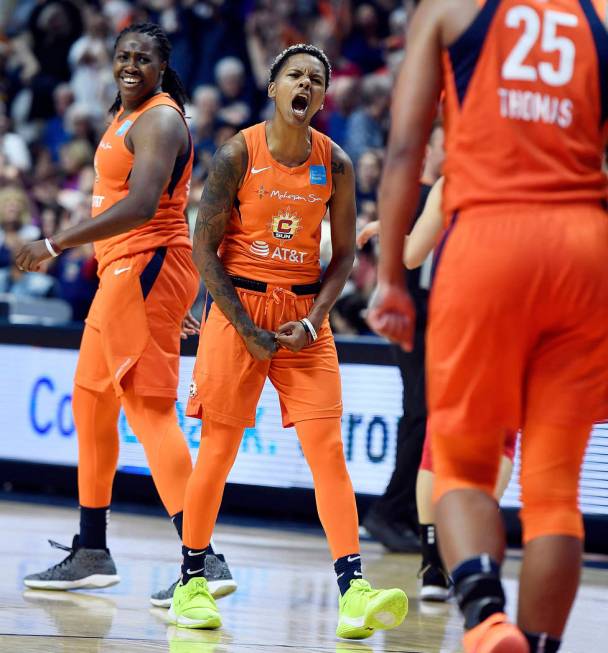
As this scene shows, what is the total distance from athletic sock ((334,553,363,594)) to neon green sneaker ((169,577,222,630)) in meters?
0.45

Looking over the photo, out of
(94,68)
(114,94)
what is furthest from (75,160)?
(94,68)

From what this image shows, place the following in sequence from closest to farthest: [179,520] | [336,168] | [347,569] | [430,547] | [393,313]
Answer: [393,313] → [347,569] → [336,168] → [179,520] → [430,547]

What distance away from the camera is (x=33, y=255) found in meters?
4.79

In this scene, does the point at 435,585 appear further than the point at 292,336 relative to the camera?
Yes

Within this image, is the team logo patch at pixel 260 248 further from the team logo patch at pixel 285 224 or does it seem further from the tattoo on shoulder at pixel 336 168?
the tattoo on shoulder at pixel 336 168

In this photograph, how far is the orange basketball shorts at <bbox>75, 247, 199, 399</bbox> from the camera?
4949mm

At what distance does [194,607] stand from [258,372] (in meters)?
0.84

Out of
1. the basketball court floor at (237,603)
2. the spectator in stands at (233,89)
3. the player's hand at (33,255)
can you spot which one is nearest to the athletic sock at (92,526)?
the basketball court floor at (237,603)

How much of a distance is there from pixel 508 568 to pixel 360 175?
4.34 metres

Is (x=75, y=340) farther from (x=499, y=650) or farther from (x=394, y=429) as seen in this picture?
(x=499, y=650)

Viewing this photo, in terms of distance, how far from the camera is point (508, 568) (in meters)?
6.55

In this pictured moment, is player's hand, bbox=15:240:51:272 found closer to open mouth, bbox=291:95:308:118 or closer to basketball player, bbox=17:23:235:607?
basketball player, bbox=17:23:235:607

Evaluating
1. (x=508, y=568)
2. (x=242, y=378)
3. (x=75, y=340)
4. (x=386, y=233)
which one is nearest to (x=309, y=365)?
(x=242, y=378)

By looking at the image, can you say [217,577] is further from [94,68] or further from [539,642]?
[94,68]
